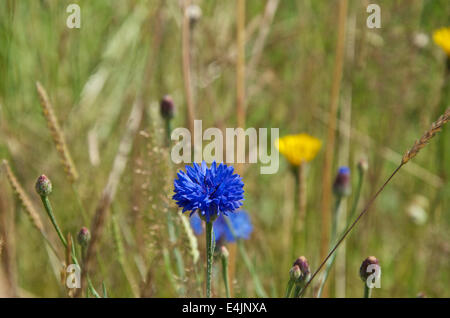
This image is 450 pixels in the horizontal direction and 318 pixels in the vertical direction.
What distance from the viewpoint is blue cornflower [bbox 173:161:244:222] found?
632 mm

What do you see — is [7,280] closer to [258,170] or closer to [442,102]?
[258,170]

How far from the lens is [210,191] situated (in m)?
0.64

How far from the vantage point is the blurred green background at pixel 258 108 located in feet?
4.06

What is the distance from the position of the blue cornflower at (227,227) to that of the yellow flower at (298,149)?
0.55 feet

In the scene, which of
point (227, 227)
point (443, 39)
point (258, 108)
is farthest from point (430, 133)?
point (258, 108)

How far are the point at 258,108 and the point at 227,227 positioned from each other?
2.25 ft

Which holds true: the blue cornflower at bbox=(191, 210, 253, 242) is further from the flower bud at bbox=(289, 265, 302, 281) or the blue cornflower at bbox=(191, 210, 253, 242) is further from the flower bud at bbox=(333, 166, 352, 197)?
the flower bud at bbox=(289, 265, 302, 281)

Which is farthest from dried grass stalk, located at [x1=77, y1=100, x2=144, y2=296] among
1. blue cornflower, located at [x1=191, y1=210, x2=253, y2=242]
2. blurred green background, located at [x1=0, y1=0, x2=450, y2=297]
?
blue cornflower, located at [x1=191, y1=210, x2=253, y2=242]

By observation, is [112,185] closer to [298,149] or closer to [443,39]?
[298,149]

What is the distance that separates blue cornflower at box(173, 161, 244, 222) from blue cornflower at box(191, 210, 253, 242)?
41 centimetres

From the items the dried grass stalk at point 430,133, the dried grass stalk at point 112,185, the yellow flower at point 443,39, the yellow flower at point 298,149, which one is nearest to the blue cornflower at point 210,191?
the dried grass stalk at point 112,185

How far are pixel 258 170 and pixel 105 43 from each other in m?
0.58

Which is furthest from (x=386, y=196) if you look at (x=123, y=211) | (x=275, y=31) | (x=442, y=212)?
(x=123, y=211)

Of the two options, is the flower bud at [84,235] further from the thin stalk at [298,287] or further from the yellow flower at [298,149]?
the yellow flower at [298,149]
